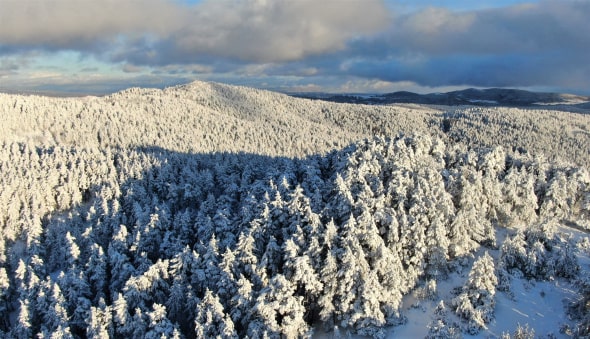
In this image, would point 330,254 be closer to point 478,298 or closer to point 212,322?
point 212,322

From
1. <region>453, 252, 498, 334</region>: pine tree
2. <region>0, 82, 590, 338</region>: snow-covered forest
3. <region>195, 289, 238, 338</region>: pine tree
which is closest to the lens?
<region>195, 289, 238, 338</region>: pine tree

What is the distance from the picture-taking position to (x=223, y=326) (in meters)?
34.6

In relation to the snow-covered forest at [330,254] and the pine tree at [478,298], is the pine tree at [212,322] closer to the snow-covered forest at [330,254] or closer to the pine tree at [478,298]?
the snow-covered forest at [330,254]

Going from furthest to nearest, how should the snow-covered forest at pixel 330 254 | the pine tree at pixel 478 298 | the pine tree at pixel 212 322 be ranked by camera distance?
the snow-covered forest at pixel 330 254 < the pine tree at pixel 478 298 < the pine tree at pixel 212 322

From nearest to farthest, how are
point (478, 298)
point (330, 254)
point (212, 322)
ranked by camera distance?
point (212, 322), point (478, 298), point (330, 254)

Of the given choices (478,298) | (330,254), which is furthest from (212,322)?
(478,298)

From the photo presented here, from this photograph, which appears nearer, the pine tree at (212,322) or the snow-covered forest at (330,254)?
the pine tree at (212,322)

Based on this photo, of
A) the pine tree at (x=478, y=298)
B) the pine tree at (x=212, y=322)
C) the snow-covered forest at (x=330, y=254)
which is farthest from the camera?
the snow-covered forest at (x=330, y=254)

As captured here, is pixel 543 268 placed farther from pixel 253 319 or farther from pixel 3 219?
pixel 3 219

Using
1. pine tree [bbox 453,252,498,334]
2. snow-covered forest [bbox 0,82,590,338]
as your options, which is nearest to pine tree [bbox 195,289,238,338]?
snow-covered forest [bbox 0,82,590,338]

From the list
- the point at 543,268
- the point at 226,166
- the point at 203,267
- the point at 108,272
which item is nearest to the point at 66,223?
the point at 108,272

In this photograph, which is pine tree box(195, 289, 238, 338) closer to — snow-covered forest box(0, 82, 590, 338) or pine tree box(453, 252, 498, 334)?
snow-covered forest box(0, 82, 590, 338)

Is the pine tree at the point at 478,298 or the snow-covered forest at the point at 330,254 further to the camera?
the snow-covered forest at the point at 330,254

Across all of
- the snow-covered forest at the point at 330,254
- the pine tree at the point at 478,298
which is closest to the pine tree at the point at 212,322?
the snow-covered forest at the point at 330,254
